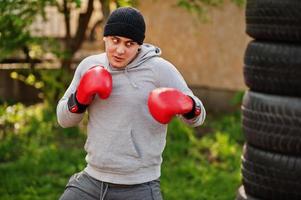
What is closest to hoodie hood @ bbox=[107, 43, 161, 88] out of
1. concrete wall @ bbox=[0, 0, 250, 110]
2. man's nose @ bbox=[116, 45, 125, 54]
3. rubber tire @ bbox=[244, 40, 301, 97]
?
man's nose @ bbox=[116, 45, 125, 54]

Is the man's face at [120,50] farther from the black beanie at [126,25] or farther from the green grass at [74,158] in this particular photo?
the green grass at [74,158]

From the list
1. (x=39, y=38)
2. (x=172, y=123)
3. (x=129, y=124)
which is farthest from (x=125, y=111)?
(x=172, y=123)

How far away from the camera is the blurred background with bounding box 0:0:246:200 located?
611 centimetres

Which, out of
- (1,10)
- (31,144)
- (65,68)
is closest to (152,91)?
(1,10)

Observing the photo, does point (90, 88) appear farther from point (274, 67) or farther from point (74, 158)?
point (74, 158)


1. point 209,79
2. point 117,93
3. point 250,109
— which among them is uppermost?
point 117,93

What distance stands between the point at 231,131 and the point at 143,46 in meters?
4.70

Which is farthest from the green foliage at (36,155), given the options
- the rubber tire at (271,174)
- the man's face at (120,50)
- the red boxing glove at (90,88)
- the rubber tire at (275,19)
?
the man's face at (120,50)

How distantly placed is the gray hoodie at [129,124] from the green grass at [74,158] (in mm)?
2261

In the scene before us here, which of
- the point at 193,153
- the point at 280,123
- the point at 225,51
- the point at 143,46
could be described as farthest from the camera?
the point at 225,51

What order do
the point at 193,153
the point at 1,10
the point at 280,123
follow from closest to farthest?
the point at 280,123
the point at 1,10
the point at 193,153

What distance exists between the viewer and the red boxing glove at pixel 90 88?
3.21 m

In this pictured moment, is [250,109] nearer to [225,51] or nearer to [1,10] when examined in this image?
[1,10]

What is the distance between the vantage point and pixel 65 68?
8.60 meters
